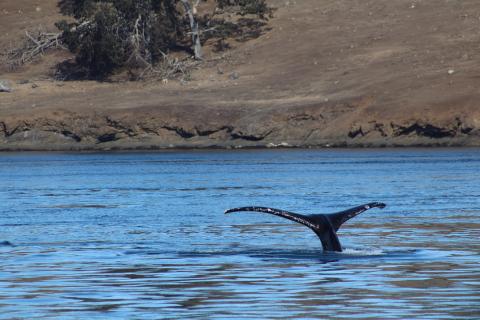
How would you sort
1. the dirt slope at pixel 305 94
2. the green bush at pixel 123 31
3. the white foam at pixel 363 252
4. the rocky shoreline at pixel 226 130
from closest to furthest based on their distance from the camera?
the white foam at pixel 363 252, the rocky shoreline at pixel 226 130, the dirt slope at pixel 305 94, the green bush at pixel 123 31

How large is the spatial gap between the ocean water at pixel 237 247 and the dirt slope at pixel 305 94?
678 inches

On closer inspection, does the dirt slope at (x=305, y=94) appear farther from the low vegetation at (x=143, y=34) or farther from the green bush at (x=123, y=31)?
the green bush at (x=123, y=31)

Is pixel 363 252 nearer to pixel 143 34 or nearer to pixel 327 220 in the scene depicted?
pixel 327 220

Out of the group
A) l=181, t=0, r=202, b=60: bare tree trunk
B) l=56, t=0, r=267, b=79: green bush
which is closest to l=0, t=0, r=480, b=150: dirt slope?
l=181, t=0, r=202, b=60: bare tree trunk

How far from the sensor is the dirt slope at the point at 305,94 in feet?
223

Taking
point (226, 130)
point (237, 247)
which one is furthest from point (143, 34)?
point (237, 247)

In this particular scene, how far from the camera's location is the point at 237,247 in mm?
24484

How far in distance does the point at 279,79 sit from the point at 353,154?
57.7 feet

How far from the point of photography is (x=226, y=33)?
289ft

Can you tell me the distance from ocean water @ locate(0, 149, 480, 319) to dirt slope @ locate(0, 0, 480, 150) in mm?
17224

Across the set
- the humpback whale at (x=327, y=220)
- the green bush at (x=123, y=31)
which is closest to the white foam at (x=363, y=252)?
the humpback whale at (x=327, y=220)

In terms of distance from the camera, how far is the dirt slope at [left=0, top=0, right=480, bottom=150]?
6788cm

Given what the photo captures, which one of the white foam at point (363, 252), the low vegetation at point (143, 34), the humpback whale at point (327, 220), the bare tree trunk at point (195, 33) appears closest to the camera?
the humpback whale at point (327, 220)

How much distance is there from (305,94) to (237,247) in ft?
166
